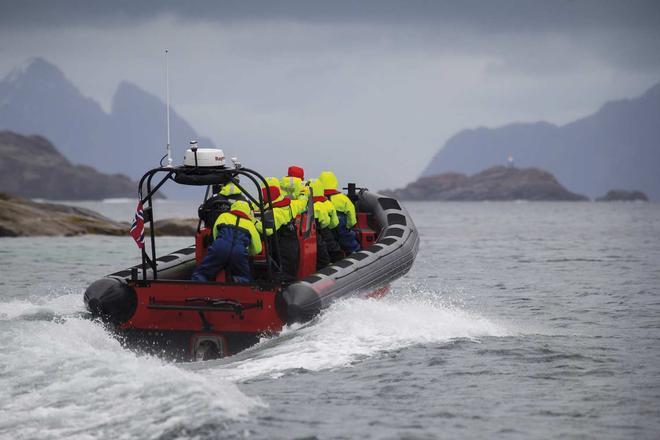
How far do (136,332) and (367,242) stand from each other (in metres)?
5.03

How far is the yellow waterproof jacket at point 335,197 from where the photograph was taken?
13289 millimetres

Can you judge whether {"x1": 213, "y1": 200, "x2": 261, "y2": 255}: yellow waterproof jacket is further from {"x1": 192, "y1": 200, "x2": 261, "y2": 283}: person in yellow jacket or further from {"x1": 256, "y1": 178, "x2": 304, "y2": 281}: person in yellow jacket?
{"x1": 256, "y1": 178, "x2": 304, "y2": 281}: person in yellow jacket

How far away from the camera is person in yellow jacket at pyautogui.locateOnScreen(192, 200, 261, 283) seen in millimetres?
10398

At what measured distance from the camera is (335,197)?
13.4 metres

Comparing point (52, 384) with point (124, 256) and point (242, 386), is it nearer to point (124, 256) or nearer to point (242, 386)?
point (242, 386)

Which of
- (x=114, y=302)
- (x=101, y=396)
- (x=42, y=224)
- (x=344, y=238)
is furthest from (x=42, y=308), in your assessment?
(x=42, y=224)

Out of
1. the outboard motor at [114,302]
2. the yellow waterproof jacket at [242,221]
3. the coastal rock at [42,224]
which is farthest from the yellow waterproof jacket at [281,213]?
the coastal rock at [42,224]

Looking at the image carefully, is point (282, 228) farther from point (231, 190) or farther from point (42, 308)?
point (42, 308)

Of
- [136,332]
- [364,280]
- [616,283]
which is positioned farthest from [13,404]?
[616,283]

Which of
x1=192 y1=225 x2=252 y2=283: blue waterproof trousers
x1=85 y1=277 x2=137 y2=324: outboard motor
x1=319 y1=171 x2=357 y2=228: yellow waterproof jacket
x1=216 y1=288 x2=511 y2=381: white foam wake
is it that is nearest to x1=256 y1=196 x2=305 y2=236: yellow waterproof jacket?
x1=192 y1=225 x2=252 y2=283: blue waterproof trousers

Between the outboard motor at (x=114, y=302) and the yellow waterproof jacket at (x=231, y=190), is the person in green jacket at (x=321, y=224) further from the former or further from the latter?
the outboard motor at (x=114, y=302)

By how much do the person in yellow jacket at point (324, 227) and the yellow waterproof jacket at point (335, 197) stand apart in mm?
113

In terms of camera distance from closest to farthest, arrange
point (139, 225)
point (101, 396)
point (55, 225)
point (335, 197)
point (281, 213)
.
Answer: point (101, 396) → point (139, 225) → point (281, 213) → point (335, 197) → point (55, 225)

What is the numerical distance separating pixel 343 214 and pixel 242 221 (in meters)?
3.21
